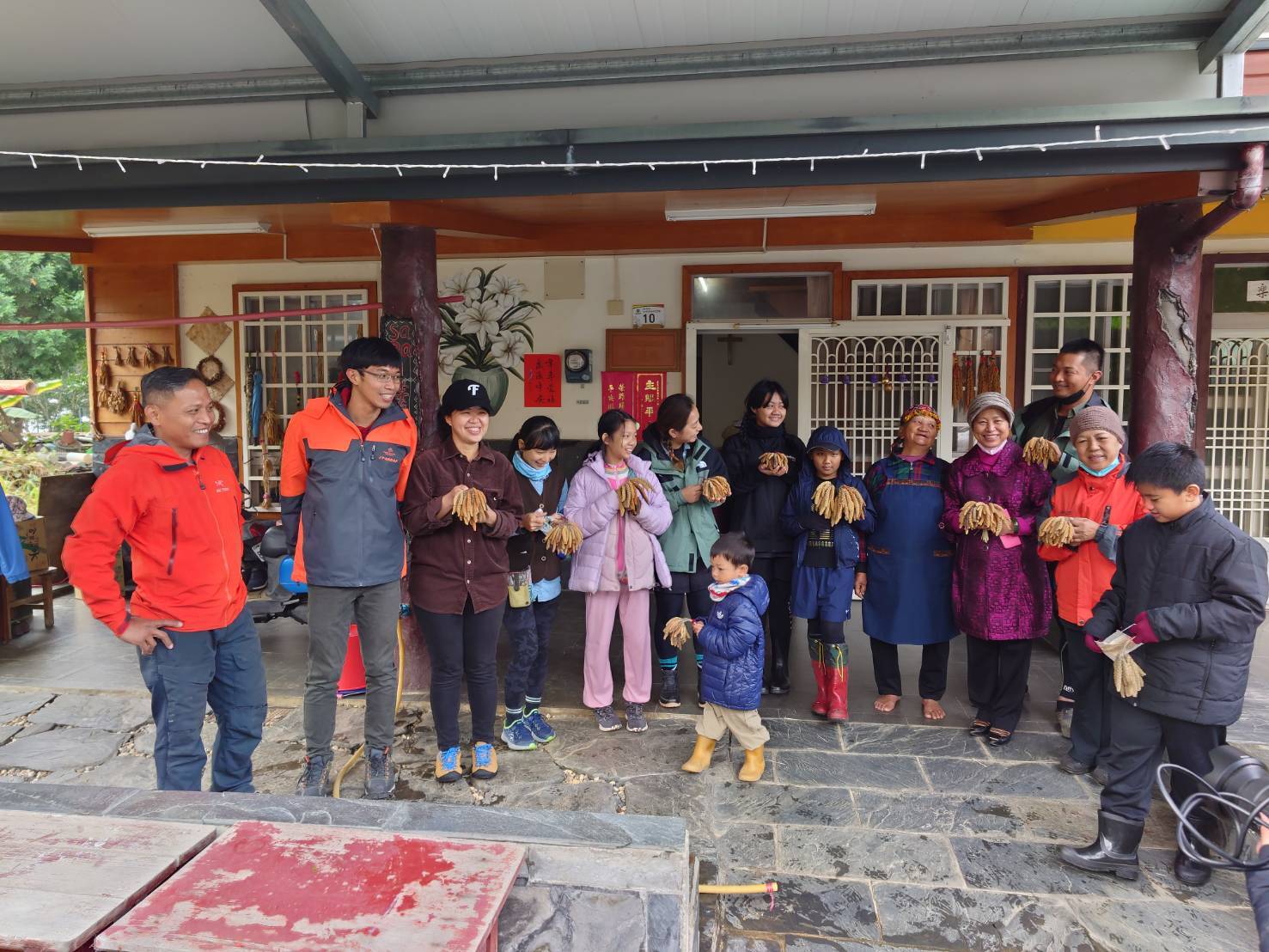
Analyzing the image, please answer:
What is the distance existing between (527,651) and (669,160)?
2511 millimetres

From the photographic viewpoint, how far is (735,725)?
3.85 m

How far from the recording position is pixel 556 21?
4.11 m

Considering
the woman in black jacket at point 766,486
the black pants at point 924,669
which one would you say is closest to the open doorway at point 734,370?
the woman in black jacket at point 766,486

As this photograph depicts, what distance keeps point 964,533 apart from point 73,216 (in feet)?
19.2

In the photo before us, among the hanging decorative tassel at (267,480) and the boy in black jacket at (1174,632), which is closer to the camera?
the boy in black jacket at (1174,632)

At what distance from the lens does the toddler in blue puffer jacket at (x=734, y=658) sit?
3762 millimetres

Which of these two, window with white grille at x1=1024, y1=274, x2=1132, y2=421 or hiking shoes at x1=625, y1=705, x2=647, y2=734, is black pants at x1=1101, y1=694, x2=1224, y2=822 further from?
window with white grille at x1=1024, y1=274, x2=1132, y2=421

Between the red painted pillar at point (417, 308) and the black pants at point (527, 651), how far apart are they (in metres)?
0.87

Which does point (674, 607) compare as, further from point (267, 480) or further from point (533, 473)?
point (267, 480)

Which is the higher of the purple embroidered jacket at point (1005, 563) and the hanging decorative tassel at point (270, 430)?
the hanging decorative tassel at point (270, 430)

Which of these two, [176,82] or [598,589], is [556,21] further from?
[598,589]

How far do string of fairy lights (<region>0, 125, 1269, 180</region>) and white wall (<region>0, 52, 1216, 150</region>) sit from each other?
39 cm

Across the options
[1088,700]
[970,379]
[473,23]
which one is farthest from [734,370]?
[1088,700]

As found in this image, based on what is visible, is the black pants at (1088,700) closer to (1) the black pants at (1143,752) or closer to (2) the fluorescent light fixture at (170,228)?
(1) the black pants at (1143,752)
